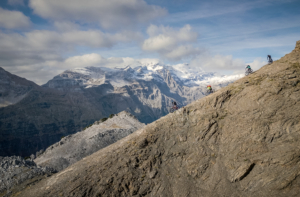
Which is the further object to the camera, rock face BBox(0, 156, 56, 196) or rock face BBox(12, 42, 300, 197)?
rock face BBox(0, 156, 56, 196)

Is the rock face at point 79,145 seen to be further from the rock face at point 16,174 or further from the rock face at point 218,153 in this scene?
the rock face at point 218,153

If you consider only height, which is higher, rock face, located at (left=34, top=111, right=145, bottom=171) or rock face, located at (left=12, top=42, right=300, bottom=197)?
rock face, located at (left=12, top=42, right=300, bottom=197)

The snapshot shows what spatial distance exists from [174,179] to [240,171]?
400 inches

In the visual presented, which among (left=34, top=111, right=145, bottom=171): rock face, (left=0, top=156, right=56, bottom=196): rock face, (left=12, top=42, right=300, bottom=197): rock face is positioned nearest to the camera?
(left=12, top=42, right=300, bottom=197): rock face

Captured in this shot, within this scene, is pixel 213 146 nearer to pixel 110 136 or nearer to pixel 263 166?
pixel 263 166

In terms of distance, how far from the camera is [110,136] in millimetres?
71688

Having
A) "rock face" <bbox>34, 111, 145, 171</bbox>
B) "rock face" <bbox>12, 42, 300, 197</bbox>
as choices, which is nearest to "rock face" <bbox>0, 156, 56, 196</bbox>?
"rock face" <bbox>12, 42, 300, 197</bbox>

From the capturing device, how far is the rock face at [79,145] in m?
57.9

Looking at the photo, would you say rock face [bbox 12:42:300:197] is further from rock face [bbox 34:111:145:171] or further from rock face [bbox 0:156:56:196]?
rock face [bbox 34:111:145:171]

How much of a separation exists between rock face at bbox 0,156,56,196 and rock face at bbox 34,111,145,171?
1475 centimetres

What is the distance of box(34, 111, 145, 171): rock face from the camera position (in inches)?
2281

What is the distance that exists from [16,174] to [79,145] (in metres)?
29.8

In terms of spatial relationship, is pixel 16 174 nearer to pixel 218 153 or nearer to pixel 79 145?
pixel 79 145

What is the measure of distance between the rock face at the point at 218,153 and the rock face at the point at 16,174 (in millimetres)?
4008
